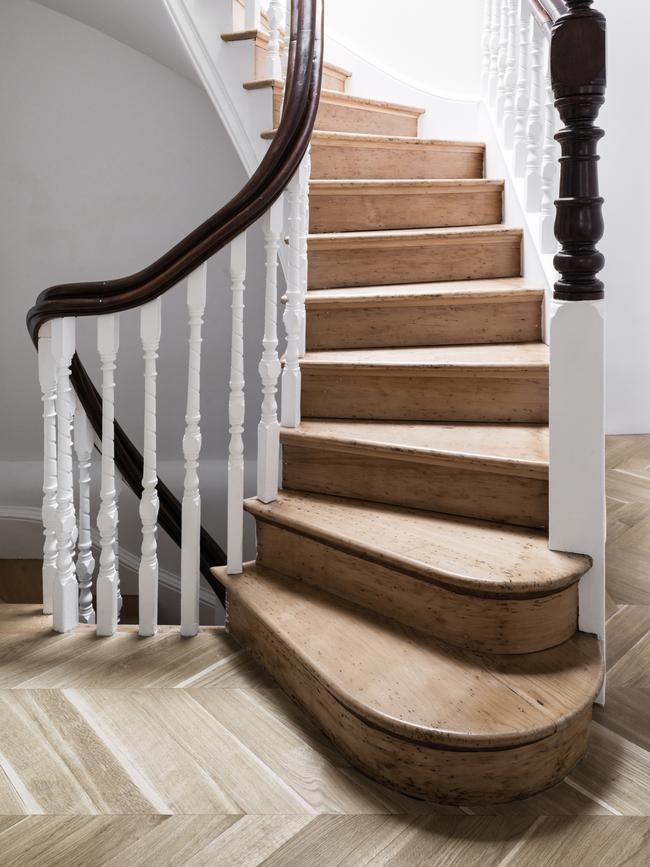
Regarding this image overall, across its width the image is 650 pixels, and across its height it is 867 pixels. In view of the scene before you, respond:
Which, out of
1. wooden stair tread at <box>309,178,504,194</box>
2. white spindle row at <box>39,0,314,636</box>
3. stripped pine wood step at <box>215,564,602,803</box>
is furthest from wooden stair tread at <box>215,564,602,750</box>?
wooden stair tread at <box>309,178,504,194</box>

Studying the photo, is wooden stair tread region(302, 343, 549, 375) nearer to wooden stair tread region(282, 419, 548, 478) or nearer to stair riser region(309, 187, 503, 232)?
wooden stair tread region(282, 419, 548, 478)

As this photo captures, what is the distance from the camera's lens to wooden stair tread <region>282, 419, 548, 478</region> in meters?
1.85

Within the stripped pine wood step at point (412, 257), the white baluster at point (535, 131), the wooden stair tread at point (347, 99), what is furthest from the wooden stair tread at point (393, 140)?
the white baluster at point (535, 131)

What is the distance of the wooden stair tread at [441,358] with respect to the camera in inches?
84.0

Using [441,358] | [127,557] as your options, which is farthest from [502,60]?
[127,557]

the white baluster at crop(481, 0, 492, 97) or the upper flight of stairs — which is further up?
the white baluster at crop(481, 0, 492, 97)

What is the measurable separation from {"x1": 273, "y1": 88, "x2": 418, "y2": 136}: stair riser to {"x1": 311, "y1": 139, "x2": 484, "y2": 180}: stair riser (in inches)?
9.9

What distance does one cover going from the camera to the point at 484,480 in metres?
1.89

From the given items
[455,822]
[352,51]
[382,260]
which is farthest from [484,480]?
[352,51]

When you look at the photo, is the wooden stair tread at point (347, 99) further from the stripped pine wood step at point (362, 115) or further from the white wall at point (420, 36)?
the white wall at point (420, 36)

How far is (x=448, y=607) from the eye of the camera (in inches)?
64.6

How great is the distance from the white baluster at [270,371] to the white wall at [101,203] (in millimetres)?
2089

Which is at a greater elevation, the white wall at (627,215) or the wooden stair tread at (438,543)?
the white wall at (627,215)

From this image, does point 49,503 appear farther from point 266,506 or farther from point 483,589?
point 483,589
